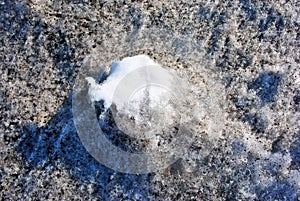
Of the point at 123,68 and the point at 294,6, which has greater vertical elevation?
the point at 294,6

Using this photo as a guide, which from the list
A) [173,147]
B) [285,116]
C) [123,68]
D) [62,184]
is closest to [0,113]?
[62,184]

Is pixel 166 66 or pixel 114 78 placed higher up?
pixel 166 66

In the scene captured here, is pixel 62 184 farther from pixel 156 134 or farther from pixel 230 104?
pixel 230 104

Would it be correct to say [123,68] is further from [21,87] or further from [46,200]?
[46,200]

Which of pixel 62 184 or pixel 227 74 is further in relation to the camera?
pixel 227 74

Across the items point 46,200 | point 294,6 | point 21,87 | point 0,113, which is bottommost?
point 46,200

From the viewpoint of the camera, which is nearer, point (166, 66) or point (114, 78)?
point (114, 78)
